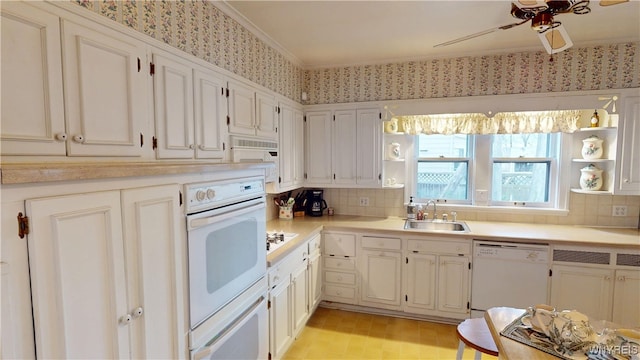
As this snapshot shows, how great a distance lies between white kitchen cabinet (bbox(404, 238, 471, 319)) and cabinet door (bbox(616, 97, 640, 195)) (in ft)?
4.95

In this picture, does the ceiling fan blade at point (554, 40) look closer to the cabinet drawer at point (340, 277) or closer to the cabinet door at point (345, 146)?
the cabinet door at point (345, 146)

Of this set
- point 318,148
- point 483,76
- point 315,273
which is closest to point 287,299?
point 315,273

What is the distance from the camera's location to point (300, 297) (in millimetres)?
2766

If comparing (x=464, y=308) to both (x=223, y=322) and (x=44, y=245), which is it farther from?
(x=44, y=245)

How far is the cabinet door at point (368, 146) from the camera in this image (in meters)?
3.44

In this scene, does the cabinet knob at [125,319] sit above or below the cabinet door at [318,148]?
below

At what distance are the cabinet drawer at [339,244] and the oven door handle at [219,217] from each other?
1477 millimetres

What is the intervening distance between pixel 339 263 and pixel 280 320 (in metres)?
1.08

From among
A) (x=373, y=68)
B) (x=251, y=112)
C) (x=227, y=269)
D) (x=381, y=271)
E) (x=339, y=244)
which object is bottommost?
(x=381, y=271)

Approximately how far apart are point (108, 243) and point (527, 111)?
3517 millimetres

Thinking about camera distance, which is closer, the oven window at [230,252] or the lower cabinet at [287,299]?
the oven window at [230,252]

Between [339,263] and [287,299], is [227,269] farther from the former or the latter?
[339,263]

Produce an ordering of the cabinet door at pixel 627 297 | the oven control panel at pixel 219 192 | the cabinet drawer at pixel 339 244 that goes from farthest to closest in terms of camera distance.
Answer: the cabinet drawer at pixel 339 244 < the cabinet door at pixel 627 297 < the oven control panel at pixel 219 192

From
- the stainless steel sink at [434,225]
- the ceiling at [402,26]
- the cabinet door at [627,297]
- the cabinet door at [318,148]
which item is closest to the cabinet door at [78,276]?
the ceiling at [402,26]
